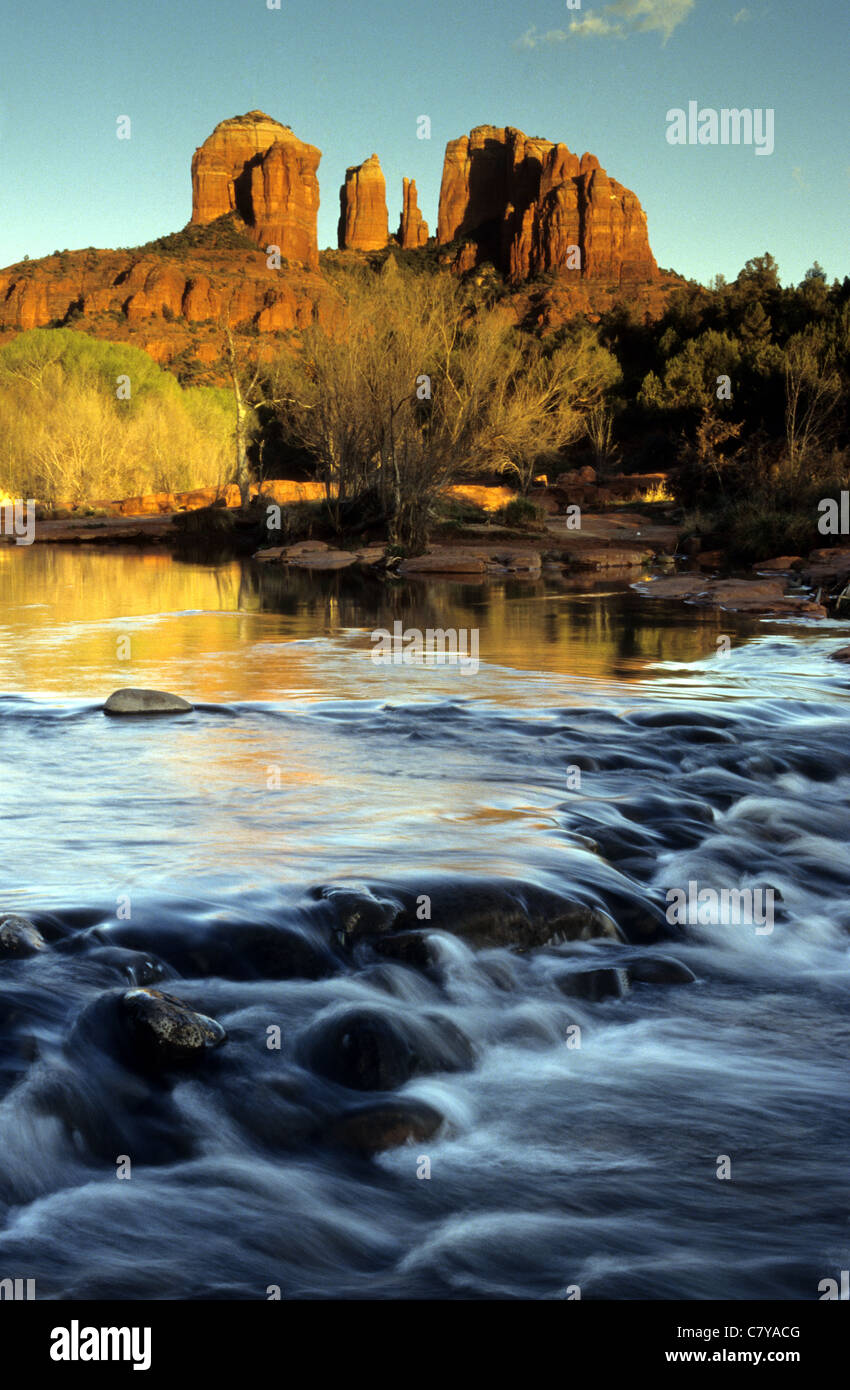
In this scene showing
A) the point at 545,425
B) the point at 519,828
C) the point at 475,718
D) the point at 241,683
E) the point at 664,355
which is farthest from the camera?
the point at 664,355

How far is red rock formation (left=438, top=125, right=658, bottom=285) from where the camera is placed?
112 meters

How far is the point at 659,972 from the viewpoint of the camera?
5445 mm

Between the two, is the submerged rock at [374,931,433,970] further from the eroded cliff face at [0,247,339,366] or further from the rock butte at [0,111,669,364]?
the eroded cliff face at [0,247,339,366]

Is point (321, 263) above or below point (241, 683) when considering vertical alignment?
above

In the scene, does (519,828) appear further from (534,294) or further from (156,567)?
(534,294)

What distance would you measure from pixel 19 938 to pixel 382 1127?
6.10 feet

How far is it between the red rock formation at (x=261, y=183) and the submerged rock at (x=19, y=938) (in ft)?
450

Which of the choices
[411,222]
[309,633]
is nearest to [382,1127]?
[309,633]

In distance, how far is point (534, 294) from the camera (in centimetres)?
9462

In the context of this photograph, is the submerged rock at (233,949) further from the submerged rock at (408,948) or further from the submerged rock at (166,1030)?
the submerged rock at (166,1030)

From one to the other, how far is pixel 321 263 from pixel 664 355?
289 feet

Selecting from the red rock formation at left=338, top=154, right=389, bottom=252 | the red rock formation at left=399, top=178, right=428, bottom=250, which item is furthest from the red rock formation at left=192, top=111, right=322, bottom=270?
the red rock formation at left=399, top=178, right=428, bottom=250

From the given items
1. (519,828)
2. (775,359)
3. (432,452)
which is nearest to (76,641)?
(519,828)

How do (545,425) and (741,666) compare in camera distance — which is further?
Result: (545,425)
